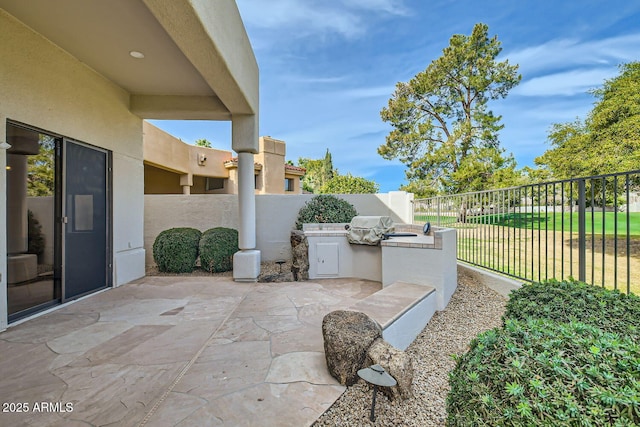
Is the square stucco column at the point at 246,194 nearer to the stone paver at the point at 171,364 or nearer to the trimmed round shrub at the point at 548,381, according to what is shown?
the stone paver at the point at 171,364

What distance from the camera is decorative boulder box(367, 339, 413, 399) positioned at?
212 centimetres

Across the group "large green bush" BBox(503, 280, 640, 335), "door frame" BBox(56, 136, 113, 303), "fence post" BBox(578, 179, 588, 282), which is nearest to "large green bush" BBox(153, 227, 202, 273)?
"door frame" BBox(56, 136, 113, 303)

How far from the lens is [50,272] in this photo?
13.7ft

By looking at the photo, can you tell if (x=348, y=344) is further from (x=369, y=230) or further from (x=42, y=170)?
(x=42, y=170)

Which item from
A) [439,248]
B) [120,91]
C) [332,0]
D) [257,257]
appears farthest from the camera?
[332,0]

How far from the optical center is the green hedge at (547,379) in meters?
0.90

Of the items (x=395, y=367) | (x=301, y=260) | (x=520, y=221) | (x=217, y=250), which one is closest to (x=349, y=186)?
(x=217, y=250)

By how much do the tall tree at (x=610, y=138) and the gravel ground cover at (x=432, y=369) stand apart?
6348 mm

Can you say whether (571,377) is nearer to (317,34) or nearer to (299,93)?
(317,34)

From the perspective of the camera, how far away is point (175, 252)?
6.47 m

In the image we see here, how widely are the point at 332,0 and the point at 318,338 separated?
28.5ft

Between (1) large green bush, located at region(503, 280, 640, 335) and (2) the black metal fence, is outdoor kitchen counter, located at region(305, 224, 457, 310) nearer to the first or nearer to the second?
(2) the black metal fence

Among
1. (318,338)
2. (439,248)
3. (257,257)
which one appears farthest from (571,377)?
(257,257)

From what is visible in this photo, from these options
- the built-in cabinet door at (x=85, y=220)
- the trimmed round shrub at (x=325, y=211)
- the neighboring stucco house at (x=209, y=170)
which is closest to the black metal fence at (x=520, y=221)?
the trimmed round shrub at (x=325, y=211)
